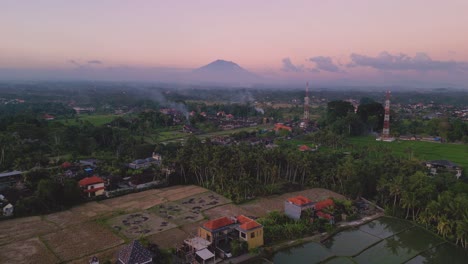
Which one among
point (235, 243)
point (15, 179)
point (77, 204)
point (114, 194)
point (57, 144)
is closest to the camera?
point (235, 243)

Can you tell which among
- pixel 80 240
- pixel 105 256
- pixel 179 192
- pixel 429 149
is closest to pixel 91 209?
pixel 80 240

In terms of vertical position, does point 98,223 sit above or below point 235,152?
below

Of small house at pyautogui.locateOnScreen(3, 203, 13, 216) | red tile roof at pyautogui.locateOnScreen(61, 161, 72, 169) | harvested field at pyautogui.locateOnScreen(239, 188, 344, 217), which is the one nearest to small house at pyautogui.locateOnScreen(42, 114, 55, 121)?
red tile roof at pyautogui.locateOnScreen(61, 161, 72, 169)

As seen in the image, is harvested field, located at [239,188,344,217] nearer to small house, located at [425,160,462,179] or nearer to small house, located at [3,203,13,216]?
small house, located at [425,160,462,179]

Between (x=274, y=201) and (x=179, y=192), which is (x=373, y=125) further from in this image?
(x=179, y=192)

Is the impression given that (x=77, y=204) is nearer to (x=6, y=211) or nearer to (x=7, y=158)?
(x=6, y=211)

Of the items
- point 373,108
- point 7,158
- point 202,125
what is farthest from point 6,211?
point 373,108
